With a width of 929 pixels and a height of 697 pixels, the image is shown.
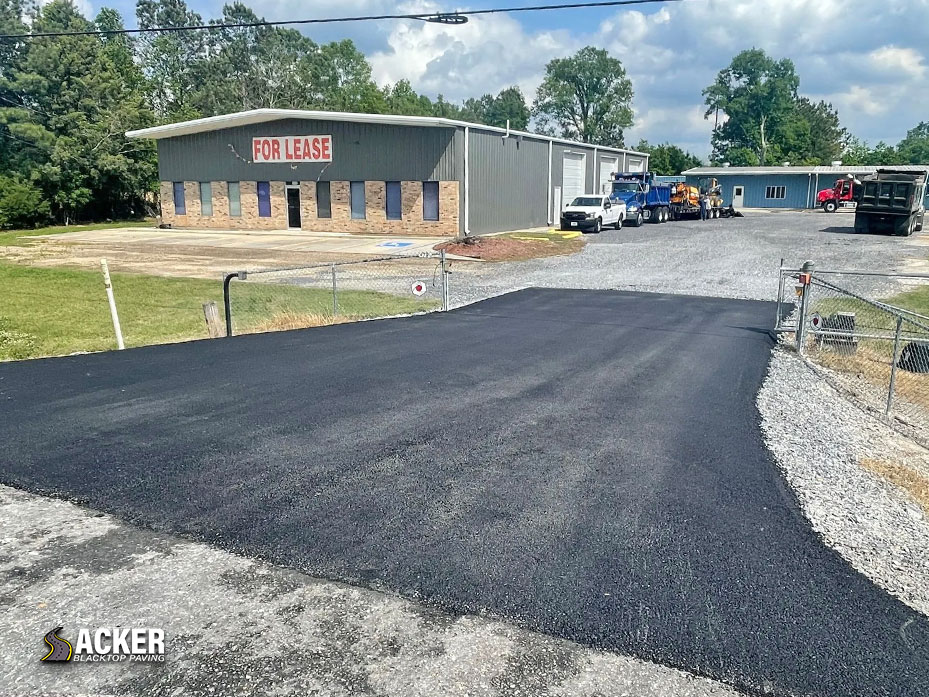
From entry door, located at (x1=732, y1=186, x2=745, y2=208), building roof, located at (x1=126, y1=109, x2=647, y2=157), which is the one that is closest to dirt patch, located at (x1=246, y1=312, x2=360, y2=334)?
building roof, located at (x1=126, y1=109, x2=647, y2=157)

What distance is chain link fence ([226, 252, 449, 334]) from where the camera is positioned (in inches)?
591

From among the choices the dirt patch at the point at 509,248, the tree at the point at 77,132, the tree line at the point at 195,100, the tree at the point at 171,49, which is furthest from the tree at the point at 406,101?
the dirt patch at the point at 509,248

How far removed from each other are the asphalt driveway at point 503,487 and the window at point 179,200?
38.8m

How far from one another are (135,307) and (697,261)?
19.7 m

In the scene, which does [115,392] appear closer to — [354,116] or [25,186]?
[354,116]

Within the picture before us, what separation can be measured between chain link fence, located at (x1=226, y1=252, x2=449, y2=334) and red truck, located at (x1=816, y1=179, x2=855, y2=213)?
48.9 meters

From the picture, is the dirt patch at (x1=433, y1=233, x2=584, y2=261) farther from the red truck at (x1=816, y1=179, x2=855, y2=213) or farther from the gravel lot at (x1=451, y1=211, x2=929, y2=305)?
the red truck at (x1=816, y1=179, x2=855, y2=213)

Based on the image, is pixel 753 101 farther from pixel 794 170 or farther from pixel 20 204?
pixel 20 204

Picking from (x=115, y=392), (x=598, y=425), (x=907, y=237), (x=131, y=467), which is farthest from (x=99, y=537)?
(x=907, y=237)

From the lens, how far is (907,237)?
38281 mm

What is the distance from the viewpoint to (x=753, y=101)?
109m

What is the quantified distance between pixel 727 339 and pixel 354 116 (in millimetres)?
29491

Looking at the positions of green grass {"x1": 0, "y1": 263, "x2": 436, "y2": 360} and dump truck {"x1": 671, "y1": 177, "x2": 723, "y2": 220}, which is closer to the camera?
green grass {"x1": 0, "y1": 263, "x2": 436, "y2": 360}

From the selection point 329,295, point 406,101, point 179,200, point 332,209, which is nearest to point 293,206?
point 332,209
